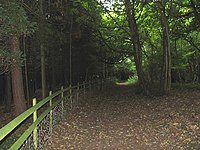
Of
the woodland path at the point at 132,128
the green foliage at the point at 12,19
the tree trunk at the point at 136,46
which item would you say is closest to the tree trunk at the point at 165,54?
the tree trunk at the point at 136,46

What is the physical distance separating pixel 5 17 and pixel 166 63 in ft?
32.4

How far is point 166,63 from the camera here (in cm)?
1388

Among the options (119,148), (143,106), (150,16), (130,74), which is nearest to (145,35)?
(150,16)

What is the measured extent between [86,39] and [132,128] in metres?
12.5

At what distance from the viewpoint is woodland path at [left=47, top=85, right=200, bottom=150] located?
261 inches

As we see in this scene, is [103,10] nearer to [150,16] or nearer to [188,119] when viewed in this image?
[150,16]

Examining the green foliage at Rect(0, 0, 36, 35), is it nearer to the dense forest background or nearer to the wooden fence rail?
the dense forest background

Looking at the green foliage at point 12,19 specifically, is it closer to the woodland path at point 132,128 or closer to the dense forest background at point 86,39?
the dense forest background at point 86,39

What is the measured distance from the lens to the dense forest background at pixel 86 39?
8803 millimetres

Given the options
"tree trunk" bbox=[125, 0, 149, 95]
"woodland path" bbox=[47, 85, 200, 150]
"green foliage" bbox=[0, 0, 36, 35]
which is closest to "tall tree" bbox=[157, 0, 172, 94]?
"tree trunk" bbox=[125, 0, 149, 95]

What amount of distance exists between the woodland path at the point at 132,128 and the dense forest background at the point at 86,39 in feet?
7.28

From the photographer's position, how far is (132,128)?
8.38 metres

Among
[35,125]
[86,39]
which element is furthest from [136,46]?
[35,125]

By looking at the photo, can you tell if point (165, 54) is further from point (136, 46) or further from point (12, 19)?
point (12, 19)
